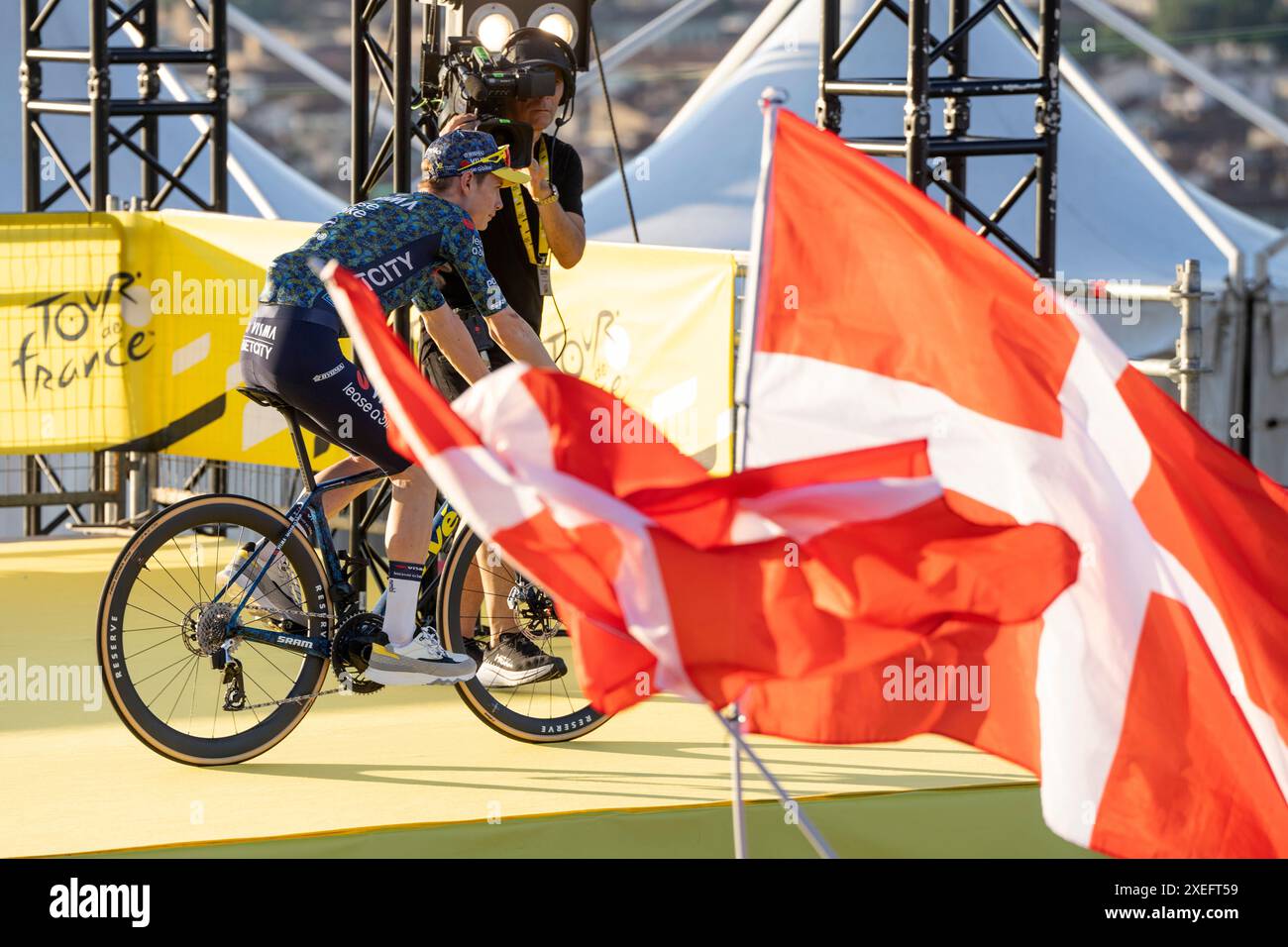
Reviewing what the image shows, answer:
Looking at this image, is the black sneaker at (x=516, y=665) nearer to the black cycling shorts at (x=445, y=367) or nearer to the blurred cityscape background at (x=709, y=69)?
the black cycling shorts at (x=445, y=367)

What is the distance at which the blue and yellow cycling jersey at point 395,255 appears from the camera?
195 inches

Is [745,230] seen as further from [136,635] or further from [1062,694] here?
[1062,694]

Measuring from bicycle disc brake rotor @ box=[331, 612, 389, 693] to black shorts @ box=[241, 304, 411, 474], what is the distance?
0.51 metres

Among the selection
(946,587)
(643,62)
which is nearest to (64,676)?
(946,587)

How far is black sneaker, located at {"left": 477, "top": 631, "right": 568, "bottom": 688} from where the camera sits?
555 centimetres

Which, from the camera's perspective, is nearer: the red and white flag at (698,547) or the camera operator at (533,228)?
the red and white flag at (698,547)

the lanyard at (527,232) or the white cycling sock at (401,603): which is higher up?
the lanyard at (527,232)

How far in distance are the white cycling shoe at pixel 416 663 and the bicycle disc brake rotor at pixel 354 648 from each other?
0.02 meters

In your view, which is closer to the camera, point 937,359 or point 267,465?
point 937,359

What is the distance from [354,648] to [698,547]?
6.84 ft

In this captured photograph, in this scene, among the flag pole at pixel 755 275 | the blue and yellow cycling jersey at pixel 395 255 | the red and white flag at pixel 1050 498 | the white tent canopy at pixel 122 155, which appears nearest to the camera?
the red and white flag at pixel 1050 498

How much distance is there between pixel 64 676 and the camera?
6.61 metres

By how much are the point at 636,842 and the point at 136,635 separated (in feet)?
6.20

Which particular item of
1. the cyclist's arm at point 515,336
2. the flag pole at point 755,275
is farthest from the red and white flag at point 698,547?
the cyclist's arm at point 515,336
